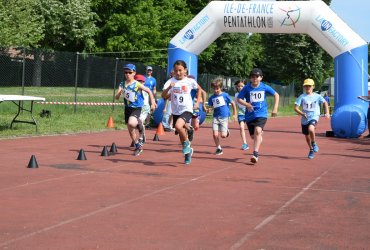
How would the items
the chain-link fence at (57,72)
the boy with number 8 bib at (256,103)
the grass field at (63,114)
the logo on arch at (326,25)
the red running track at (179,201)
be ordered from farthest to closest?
1. the chain-link fence at (57,72)
2. the logo on arch at (326,25)
3. the grass field at (63,114)
4. the boy with number 8 bib at (256,103)
5. the red running track at (179,201)

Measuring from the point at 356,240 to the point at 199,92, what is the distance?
22.5ft

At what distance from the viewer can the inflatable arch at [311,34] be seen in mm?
20594

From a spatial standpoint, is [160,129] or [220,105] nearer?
[220,105]

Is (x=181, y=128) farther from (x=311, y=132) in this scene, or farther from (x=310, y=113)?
(x=310, y=113)

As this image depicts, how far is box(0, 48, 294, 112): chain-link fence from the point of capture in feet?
76.6

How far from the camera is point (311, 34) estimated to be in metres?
21.6

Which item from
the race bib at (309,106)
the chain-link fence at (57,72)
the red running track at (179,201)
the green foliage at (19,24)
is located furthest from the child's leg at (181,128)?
the green foliage at (19,24)

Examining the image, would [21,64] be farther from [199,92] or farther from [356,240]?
[356,240]

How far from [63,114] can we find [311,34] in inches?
382

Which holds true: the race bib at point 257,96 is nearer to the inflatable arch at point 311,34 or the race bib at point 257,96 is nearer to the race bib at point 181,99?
the race bib at point 181,99

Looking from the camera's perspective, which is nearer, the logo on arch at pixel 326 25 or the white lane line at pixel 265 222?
the white lane line at pixel 265 222

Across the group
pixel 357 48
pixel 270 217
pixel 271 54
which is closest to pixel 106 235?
pixel 270 217

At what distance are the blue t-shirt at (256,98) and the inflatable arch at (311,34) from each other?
27.3 feet

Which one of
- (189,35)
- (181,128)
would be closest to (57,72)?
(189,35)
